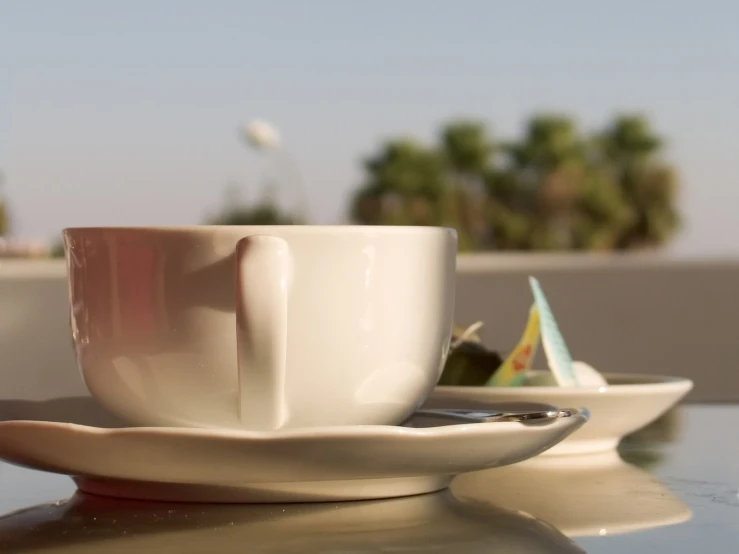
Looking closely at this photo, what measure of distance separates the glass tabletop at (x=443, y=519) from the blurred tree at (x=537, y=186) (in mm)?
19675

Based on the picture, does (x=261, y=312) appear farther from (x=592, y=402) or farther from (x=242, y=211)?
(x=242, y=211)

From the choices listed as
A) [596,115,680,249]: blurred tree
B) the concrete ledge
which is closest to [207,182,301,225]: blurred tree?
[596,115,680,249]: blurred tree

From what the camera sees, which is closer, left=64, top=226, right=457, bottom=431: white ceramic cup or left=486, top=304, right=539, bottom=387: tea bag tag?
left=64, top=226, right=457, bottom=431: white ceramic cup

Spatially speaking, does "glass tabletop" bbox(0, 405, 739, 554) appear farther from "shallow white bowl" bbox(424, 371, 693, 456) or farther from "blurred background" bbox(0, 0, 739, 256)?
"blurred background" bbox(0, 0, 739, 256)

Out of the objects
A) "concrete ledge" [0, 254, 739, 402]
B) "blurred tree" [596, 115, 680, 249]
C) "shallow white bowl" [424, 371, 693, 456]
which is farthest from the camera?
"blurred tree" [596, 115, 680, 249]

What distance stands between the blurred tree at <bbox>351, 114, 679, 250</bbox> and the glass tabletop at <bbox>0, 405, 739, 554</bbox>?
19.7 metres

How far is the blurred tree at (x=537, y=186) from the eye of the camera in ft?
67.4

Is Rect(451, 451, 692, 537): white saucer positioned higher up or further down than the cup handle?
further down

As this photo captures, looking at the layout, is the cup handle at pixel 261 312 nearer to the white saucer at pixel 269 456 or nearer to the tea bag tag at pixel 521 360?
the white saucer at pixel 269 456

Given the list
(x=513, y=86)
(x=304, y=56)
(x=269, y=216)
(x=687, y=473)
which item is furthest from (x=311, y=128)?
(x=687, y=473)

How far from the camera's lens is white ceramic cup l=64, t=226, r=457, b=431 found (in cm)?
37

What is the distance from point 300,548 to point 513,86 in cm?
2573

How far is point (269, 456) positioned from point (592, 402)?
0.70 ft

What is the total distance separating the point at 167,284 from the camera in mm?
391
